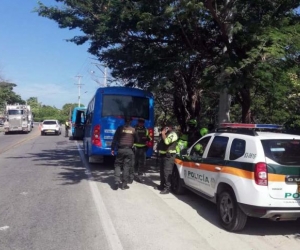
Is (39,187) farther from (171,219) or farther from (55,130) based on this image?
(55,130)

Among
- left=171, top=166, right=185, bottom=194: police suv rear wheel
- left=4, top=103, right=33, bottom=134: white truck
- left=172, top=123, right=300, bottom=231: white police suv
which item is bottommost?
left=171, top=166, right=185, bottom=194: police suv rear wheel

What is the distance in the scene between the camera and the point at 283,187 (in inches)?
215

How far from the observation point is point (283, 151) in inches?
223

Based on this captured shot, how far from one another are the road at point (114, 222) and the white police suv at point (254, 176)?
44 centimetres

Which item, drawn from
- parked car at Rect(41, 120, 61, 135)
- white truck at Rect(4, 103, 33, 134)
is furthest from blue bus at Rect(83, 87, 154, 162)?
white truck at Rect(4, 103, 33, 134)

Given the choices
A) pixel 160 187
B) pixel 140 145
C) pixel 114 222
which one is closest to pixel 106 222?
pixel 114 222

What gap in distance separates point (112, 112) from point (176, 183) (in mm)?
4844

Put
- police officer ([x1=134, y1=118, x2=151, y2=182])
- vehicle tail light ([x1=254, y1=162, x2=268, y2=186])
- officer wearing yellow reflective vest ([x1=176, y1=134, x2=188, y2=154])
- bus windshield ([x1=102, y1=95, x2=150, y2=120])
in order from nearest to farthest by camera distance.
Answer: vehicle tail light ([x1=254, y1=162, x2=268, y2=186]), officer wearing yellow reflective vest ([x1=176, y1=134, x2=188, y2=154]), police officer ([x1=134, y1=118, x2=151, y2=182]), bus windshield ([x1=102, y1=95, x2=150, y2=120])

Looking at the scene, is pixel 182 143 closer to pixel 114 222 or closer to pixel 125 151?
pixel 125 151

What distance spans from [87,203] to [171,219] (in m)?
1.94

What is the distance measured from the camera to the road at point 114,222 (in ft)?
17.4

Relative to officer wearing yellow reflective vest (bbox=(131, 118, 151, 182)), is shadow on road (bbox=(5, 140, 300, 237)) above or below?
below

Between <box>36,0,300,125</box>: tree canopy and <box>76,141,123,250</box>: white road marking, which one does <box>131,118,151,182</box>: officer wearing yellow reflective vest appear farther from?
<box>76,141,123,250</box>: white road marking

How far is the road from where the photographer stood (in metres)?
5.32
